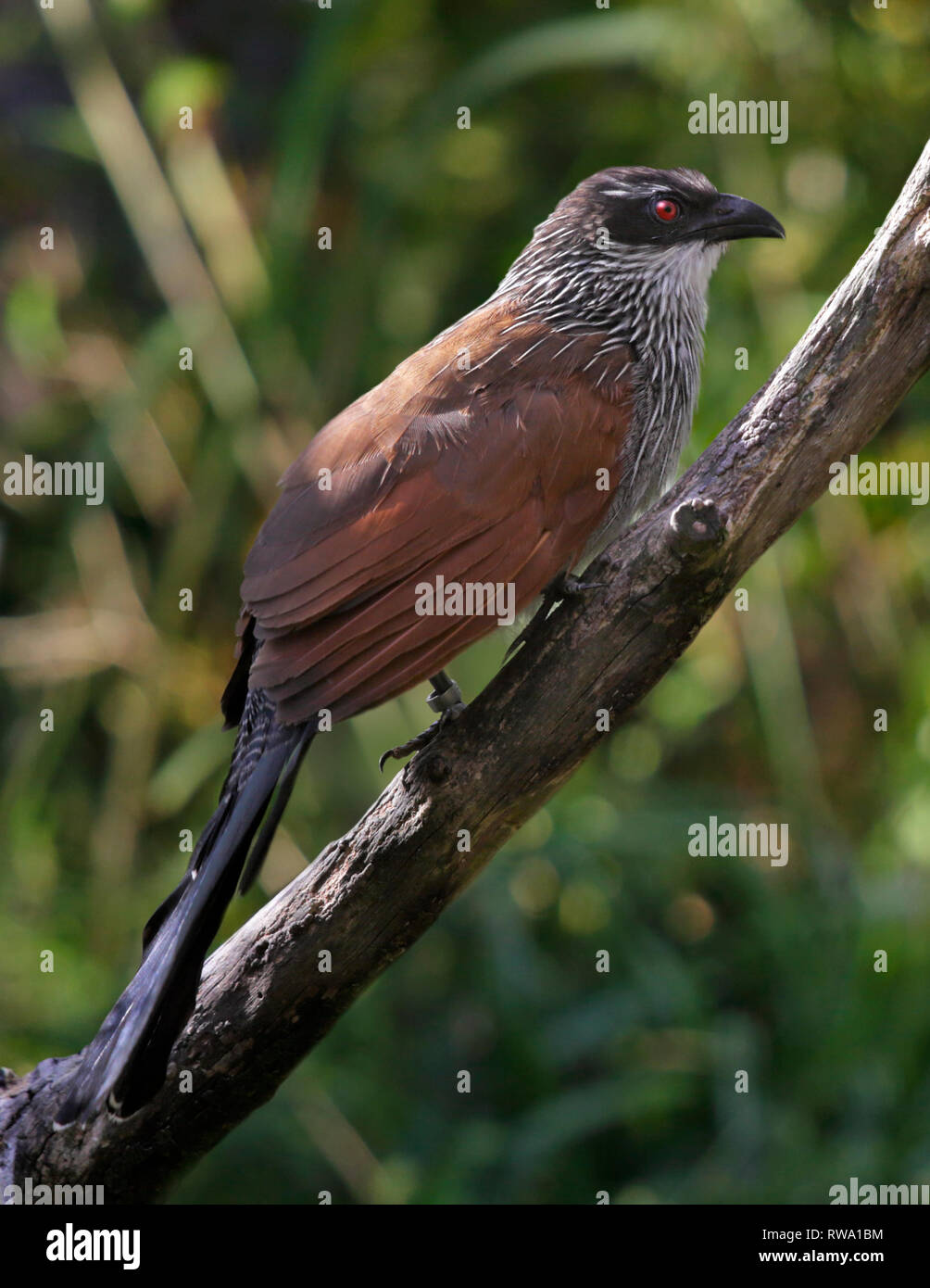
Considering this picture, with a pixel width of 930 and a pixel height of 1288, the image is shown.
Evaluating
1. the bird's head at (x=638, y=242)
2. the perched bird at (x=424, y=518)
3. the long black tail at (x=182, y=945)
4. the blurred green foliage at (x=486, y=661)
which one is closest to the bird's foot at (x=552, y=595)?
the perched bird at (x=424, y=518)

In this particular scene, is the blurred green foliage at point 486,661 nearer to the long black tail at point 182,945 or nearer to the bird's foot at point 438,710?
the bird's foot at point 438,710

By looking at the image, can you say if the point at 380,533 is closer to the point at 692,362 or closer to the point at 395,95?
the point at 692,362

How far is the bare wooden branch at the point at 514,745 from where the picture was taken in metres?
2.24

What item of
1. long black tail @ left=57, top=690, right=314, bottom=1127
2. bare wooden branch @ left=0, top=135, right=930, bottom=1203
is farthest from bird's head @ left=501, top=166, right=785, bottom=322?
long black tail @ left=57, top=690, right=314, bottom=1127

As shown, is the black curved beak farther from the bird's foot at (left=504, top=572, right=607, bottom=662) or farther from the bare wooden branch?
the bird's foot at (left=504, top=572, right=607, bottom=662)

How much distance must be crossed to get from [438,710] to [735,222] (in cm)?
→ 129

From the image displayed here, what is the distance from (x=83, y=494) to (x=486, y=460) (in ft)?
9.06

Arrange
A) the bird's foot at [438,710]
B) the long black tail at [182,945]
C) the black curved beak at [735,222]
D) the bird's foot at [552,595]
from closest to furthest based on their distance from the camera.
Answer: the long black tail at [182,945] < the bird's foot at [552,595] < the bird's foot at [438,710] < the black curved beak at [735,222]

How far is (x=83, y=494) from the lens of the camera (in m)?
4.83

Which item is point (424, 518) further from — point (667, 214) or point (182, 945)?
point (667, 214)

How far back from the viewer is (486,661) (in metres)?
4.12

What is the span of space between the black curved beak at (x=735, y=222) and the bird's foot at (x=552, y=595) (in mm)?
1035

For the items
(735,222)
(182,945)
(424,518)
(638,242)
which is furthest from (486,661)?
(182,945)
